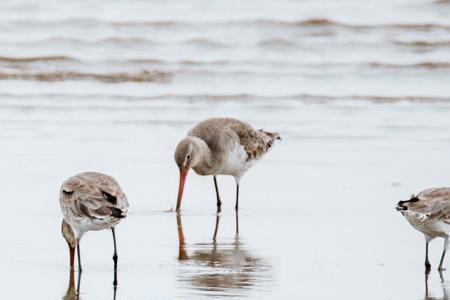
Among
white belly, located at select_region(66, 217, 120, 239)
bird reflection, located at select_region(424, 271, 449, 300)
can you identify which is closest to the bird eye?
white belly, located at select_region(66, 217, 120, 239)

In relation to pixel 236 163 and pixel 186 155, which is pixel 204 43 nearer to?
pixel 236 163

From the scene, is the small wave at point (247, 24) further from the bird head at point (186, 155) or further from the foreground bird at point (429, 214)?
the foreground bird at point (429, 214)

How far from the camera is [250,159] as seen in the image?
1124cm

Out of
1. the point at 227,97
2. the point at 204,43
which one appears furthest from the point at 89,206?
the point at 204,43

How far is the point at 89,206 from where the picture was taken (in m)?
7.68

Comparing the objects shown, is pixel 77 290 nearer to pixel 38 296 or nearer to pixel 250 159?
pixel 38 296

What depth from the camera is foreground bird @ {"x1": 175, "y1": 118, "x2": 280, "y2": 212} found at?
10.6 meters

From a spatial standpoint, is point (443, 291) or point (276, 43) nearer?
point (443, 291)

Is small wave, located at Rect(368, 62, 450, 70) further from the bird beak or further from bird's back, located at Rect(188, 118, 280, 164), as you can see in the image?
the bird beak

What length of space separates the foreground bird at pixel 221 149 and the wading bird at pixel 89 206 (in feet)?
7.98

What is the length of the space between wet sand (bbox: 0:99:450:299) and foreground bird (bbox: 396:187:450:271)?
28 centimetres

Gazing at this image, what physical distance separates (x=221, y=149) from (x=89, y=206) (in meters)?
3.42

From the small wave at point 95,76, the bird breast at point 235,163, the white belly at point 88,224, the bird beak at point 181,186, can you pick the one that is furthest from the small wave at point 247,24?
the white belly at point 88,224

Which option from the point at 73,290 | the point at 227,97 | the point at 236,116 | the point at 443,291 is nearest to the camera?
the point at 443,291
